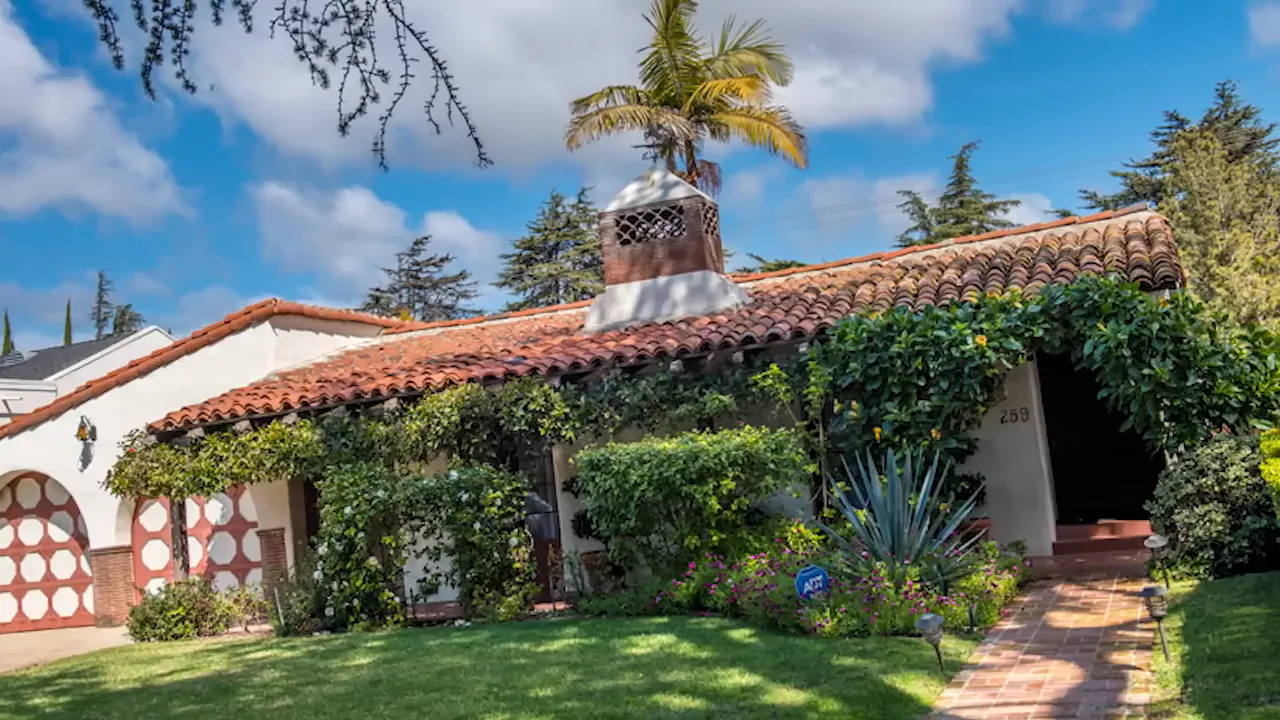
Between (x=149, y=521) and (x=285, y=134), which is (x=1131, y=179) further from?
(x=285, y=134)

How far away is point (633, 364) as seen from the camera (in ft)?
38.4

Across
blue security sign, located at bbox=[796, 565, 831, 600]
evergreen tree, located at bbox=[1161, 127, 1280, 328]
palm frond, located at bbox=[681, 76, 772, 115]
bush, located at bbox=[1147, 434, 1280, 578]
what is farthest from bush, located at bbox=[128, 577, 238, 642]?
evergreen tree, located at bbox=[1161, 127, 1280, 328]

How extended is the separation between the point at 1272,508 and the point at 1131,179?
30.6m

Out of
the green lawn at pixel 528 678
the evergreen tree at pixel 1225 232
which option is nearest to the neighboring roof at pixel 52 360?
the green lawn at pixel 528 678

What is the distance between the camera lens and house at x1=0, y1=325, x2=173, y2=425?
1811 centimetres

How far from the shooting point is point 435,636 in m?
9.70

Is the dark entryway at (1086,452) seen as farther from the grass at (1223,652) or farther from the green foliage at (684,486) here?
the grass at (1223,652)

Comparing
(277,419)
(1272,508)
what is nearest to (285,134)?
(1272,508)

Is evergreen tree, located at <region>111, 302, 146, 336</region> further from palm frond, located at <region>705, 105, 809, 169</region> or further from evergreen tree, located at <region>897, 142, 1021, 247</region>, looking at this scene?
palm frond, located at <region>705, 105, 809, 169</region>

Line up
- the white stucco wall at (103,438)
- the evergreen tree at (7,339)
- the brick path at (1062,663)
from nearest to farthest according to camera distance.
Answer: the brick path at (1062,663) → the white stucco wall at (103,438) → the evergreen tree at (7,339)

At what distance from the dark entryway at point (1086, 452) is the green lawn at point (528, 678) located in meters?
6.75

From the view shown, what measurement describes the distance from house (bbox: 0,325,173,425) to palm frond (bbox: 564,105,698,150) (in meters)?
10.8

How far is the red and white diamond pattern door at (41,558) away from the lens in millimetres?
15078

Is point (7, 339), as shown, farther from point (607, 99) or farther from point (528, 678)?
point (528, 678)
